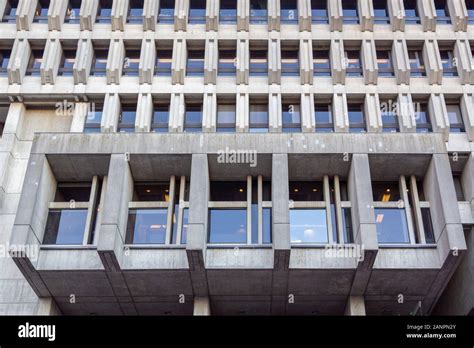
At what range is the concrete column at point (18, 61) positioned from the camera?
3030 centimetres

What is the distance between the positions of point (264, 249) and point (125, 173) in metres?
6.85

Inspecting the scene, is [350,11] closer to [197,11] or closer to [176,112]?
[197,11]

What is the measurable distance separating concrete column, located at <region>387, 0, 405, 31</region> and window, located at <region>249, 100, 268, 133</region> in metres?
8.29

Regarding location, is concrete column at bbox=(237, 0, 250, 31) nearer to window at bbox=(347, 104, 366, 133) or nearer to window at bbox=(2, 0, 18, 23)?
window at bbox=(347, 104, 366, 133)

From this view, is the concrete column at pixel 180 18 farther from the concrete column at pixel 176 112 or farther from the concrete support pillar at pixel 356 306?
the concrete support pillar at pixel 356 306

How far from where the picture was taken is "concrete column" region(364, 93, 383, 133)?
1134 inches

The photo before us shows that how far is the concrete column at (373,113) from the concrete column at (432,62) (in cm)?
308

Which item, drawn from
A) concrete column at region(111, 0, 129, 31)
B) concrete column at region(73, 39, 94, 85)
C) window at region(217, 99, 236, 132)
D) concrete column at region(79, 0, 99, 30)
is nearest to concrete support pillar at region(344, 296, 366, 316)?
window at region(217, 99, 236, 132)

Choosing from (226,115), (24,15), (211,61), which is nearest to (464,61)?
(226,115)

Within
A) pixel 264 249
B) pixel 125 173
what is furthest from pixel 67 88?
pixel 264 249

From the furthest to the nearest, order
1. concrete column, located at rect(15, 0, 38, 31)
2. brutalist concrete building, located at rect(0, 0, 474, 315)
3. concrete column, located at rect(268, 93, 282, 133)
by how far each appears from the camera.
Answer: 1. concrete column, located at rect(15, 0, 38, 31)
2. concrete column, located at rect(268, 93, 282, 133)
3. brutalist concrete building, located at rect(0, 0, 474, 315)

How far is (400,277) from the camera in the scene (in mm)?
24781

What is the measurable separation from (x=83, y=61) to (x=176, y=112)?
5796 mm
